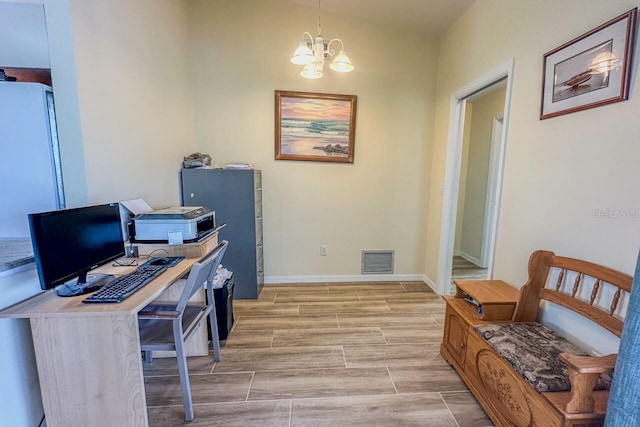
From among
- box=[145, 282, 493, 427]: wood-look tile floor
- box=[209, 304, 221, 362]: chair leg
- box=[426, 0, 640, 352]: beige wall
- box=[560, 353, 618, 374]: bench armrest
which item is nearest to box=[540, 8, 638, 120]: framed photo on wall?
box=[426, 0, 640, 352]: beige wall

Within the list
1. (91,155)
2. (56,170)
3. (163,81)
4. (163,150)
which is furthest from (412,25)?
(56,170)

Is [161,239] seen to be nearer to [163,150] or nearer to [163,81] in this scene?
[163,150]

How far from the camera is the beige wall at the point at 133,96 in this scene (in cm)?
162

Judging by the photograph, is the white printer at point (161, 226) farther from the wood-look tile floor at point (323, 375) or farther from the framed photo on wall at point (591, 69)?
the framed photo on wall at point (591, 69)

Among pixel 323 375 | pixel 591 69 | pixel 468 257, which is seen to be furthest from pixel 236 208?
pixel 468 257

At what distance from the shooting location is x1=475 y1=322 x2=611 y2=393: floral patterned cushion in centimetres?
117

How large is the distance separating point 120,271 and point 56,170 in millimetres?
679

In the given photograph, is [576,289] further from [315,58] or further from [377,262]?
[315,58]

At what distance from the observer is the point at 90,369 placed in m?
1.19

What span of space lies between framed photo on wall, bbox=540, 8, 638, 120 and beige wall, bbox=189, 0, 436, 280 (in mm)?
1687

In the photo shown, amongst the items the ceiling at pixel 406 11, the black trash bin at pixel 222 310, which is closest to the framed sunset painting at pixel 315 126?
the ceiling at pixel 406 11

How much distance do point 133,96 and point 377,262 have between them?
2995 mm

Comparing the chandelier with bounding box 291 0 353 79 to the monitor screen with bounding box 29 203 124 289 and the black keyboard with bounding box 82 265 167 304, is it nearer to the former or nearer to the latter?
the monitor screen with bounding box 29 203 124 289

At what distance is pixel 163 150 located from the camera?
2477mm
